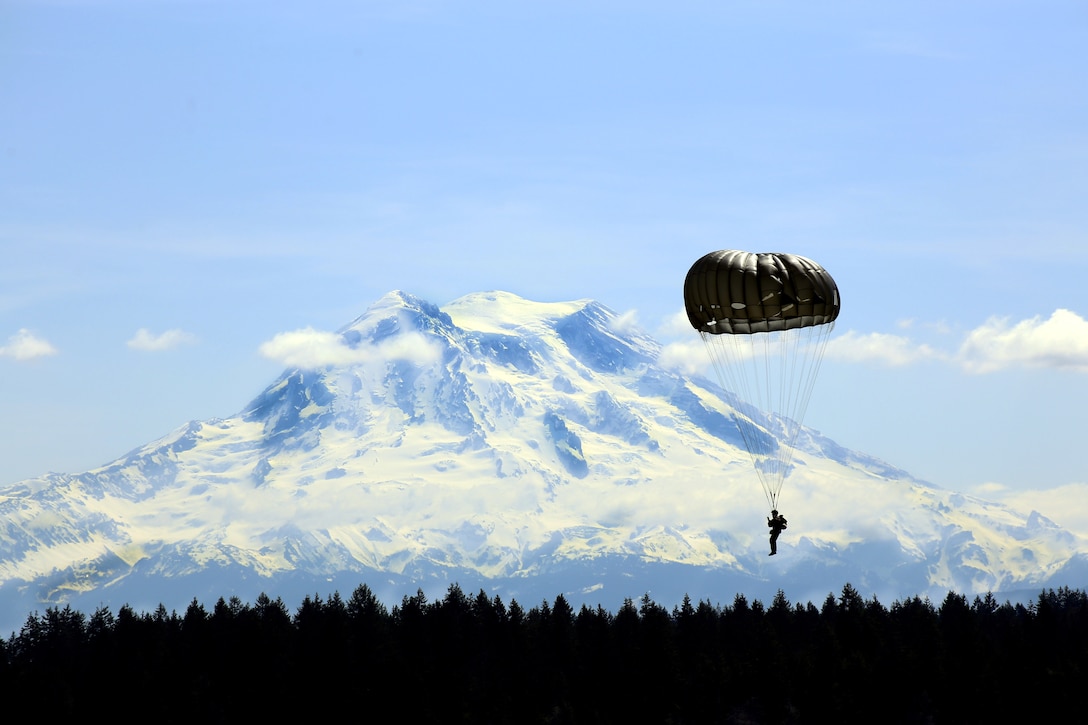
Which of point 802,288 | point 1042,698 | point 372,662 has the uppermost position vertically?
point 802,288

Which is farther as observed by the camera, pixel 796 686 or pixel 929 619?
pixel 929 619

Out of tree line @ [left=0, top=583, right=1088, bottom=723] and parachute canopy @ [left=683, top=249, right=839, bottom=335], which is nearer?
parachute canopy @ [left=683, top=249, right=839, bottom=335]

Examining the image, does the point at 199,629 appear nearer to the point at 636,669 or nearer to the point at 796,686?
the point at 636,669

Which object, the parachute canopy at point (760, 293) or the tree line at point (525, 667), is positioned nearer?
the parachute canopy at point (760, 293)

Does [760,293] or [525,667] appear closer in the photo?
[760,293]

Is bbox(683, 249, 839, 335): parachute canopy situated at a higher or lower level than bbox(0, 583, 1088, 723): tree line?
higher

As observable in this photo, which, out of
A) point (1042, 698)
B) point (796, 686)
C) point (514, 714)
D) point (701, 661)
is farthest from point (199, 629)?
point (1042, 698)

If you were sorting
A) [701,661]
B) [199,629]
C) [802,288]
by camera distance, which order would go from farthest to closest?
[199,629] → [701,661] → [802,288]

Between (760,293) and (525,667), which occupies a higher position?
(760,293)
